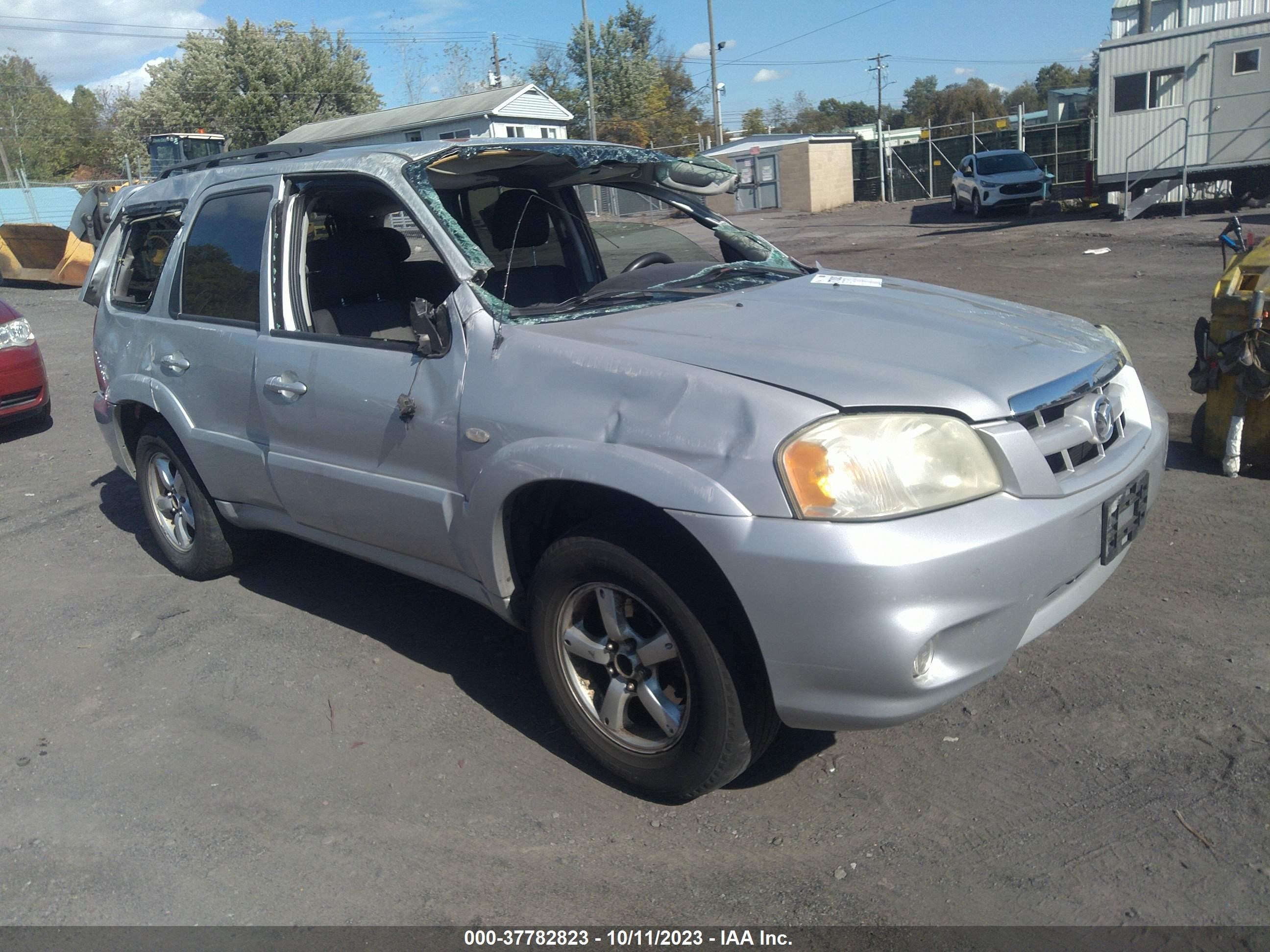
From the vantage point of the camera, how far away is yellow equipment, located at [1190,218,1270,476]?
16.1 ft

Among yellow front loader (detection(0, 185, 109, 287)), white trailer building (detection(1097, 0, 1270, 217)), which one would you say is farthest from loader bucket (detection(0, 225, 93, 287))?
white trailer building (detection(1097, 0, 1270, 217))

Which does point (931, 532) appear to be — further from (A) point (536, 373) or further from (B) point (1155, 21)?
(B) point (1155, 21)

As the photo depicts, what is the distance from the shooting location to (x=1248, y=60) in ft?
63.2

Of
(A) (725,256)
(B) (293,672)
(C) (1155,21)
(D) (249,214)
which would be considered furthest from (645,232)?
(C) (1155,21)

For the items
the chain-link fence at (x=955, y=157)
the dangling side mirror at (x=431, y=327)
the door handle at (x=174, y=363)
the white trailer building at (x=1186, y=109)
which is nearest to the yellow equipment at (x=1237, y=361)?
the dangling side mirror at (x=431, y=327)

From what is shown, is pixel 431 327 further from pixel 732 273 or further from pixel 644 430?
pixel 732 273

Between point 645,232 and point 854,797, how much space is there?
283 cm

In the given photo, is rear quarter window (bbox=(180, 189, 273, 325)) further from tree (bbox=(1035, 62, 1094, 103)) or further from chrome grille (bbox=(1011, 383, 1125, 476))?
tree (bbox=(1035, 62, 1094, 103))

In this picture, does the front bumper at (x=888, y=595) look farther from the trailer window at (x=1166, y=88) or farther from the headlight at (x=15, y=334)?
the trailer window at (x=1166, y=88)

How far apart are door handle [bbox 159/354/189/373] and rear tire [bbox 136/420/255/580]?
0.36m

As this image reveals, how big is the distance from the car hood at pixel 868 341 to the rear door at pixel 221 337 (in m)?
1.58

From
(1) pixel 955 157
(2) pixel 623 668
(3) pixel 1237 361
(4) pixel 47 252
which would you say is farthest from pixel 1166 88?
(4) pixel 47 252

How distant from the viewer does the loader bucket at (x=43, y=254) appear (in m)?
20.9

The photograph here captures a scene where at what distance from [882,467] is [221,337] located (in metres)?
3.02
